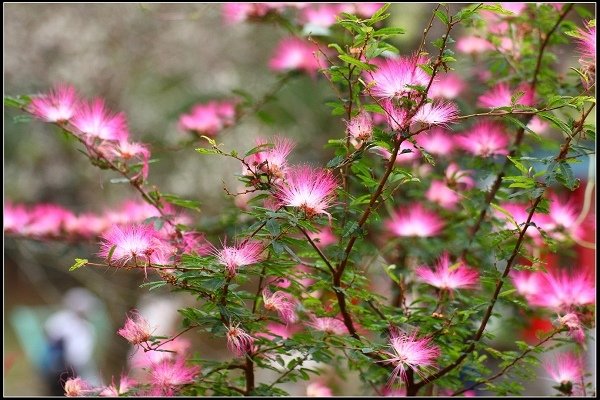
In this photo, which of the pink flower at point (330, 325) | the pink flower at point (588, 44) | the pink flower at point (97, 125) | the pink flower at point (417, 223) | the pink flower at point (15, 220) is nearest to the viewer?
the pink flower at point (588, 44)

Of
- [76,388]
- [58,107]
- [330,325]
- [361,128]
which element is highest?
[58,107]

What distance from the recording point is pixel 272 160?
1.15 meters

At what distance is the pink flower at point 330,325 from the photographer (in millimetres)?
1362

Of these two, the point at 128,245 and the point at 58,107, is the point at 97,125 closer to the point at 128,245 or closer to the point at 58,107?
the point at 58,107

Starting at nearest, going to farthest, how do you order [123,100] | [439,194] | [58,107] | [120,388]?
[120,388]
[58,107]
[439,194]
[123,100]

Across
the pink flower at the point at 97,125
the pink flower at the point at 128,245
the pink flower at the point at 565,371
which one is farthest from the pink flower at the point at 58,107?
the pink flower at the point at 565,371

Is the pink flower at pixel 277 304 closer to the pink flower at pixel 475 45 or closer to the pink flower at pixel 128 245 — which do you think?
the pink flower at pixel 128 245

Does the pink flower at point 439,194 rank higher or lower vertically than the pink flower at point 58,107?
lower

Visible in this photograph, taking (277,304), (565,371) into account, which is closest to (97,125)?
(277,304)

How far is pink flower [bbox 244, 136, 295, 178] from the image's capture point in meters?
1.14

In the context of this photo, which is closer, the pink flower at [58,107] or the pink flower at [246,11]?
the pink flower at [58,107]

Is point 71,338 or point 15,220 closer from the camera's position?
point 15,220

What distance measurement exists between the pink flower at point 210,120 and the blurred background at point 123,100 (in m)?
1.21

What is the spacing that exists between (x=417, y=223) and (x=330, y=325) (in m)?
0.55
